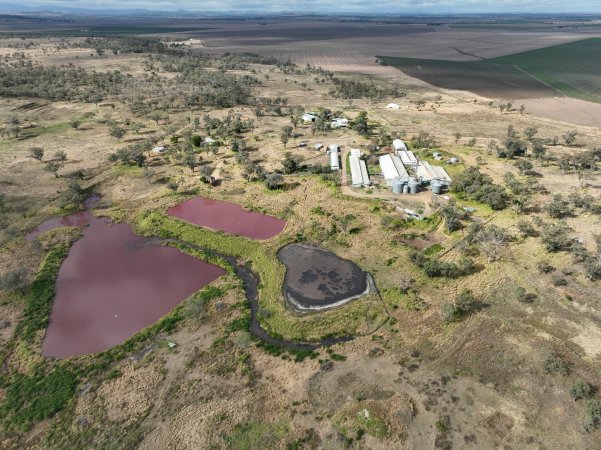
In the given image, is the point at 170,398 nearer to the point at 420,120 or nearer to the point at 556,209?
the point at 556,209

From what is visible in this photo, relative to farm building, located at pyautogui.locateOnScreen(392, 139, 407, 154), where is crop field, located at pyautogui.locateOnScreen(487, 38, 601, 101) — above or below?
below

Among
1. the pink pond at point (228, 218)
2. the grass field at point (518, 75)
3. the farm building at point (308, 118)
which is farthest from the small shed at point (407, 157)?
the grass field at point (518, 75)

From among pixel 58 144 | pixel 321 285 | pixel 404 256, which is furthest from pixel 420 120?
pixel 58 144

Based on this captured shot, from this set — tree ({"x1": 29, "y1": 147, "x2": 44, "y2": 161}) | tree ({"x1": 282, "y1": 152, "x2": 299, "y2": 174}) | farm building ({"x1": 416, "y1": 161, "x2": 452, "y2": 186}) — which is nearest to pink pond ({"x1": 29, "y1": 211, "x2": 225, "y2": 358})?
tree ({"x1": 282, "y1": 152, "x2": 299, "y2": 174})

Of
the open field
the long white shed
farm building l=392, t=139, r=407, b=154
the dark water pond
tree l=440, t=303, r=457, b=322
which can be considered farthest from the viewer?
farm building l=392, t=139, r=407, b=154

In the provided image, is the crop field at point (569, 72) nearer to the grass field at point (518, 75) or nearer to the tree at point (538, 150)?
the grass field at point (518, 75)

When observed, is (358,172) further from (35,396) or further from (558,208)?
(35,396)

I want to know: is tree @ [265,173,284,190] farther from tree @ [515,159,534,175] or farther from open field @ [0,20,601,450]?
tree @ [515,159,534,175]

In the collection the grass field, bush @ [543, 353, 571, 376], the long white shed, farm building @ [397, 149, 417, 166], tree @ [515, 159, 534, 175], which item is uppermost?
tree @ [515, 159, 534, 175]
